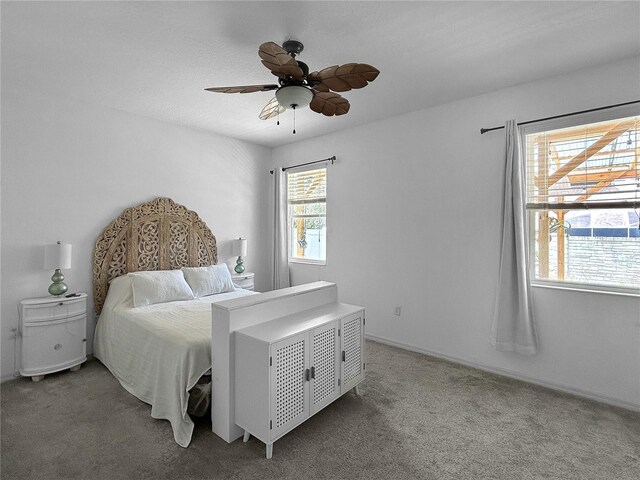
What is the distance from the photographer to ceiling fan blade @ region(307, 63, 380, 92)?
1.89m

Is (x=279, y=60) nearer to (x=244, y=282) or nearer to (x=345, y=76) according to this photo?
(x=345, y=76)

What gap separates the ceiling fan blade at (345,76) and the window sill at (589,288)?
2359 mm

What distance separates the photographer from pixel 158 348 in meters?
2.50

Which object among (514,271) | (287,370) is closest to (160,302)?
(287,370)

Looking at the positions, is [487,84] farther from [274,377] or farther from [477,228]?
[274,377]

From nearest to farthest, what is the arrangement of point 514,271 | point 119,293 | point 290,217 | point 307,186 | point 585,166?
point 585,166 < point 514,271 < point 119,293 < point 307,186 < point 290,217

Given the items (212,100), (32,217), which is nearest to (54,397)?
(32,217)

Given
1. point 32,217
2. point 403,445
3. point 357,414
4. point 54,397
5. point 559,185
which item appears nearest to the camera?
point 403,445

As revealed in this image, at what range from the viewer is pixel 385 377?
3.04 metres

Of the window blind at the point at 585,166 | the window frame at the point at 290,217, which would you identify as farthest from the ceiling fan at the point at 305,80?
the window frame at the point at 290,217

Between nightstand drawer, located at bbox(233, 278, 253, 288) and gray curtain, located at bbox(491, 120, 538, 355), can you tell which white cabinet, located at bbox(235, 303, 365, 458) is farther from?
nightstand drawer, located at bbox(233, 278, 253, 288)

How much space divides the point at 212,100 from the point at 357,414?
316 cm

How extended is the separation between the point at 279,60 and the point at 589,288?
298cm

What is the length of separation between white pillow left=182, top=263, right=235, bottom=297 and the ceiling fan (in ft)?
7.59
